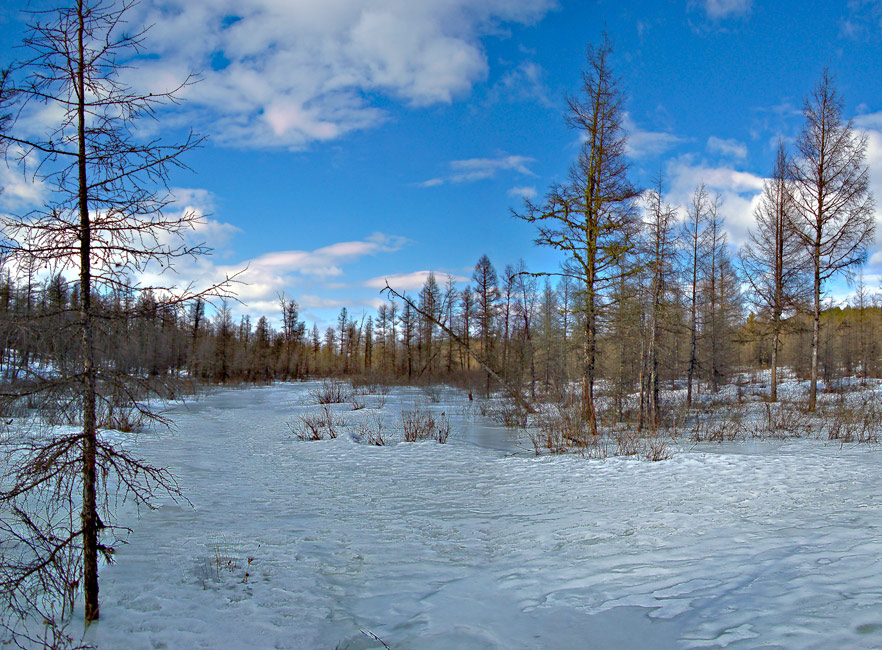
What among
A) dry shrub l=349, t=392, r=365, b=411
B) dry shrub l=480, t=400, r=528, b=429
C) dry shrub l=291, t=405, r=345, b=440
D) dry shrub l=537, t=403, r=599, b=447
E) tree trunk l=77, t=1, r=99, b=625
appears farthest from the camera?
dry shrub l=349, t=392, r=365, b=411

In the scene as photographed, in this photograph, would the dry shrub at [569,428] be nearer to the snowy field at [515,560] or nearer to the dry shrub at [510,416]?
the snowy field at [515,560]

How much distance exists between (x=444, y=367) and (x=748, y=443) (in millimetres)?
40974

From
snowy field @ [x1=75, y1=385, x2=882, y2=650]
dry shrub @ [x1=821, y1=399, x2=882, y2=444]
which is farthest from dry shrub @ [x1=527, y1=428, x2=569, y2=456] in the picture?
dry shrub @ [x1=821, y1=399, x2=882, y2=444]

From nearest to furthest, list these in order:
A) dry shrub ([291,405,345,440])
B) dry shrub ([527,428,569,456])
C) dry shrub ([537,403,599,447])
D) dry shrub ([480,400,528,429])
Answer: dry shrub ([527,428,569,456])
dry shrub ([537,403,599,447])
dry shrub ([291,405,345,440])
dry shrub ([480,400,528,429])

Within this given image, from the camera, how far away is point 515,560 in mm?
5262

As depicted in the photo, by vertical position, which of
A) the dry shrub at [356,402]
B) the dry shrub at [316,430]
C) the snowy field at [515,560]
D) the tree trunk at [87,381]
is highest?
the tree trunk at [87,381]

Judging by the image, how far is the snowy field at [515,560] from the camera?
3.68m

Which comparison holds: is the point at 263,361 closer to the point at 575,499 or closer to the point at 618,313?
the point at 618,313

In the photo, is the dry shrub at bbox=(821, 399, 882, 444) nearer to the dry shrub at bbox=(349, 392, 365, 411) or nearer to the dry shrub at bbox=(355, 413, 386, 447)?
the dry shrub at bbox=(355, 413, 386, 447)

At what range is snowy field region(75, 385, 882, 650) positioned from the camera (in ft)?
12.1

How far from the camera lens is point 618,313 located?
51.0ft

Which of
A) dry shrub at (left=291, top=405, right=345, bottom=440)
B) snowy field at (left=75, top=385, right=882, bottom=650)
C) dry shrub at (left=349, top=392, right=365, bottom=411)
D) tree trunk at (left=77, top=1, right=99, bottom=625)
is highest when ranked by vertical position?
tree trunk at (left=77, top=1, right=99, bottom=625)

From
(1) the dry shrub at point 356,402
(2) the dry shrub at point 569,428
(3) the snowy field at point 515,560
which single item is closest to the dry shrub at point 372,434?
(3) the snowy field at point 515,560

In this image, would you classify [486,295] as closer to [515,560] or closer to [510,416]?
[510,416]
